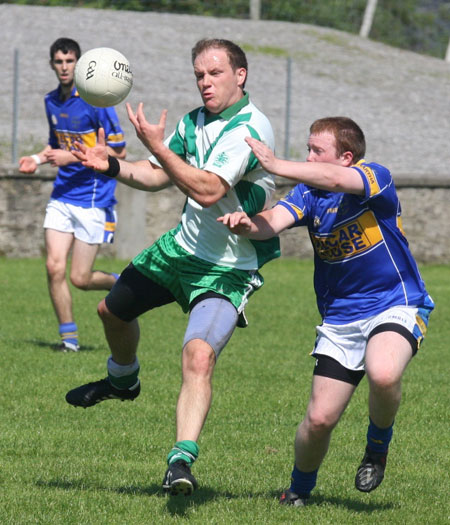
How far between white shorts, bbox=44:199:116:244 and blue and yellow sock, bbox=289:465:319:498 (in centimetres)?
498

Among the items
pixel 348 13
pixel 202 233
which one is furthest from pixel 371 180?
pixel 348 13

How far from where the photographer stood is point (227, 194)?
18.5ft

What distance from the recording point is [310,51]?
3197cm

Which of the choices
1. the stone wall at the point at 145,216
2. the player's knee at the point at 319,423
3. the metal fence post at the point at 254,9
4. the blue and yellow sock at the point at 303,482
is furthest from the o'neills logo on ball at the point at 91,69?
the metal fence post at the point at 254,9

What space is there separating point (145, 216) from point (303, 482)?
40.1ft

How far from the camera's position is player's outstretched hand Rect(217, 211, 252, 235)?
5.04 m

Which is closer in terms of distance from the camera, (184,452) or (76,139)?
(184,452)

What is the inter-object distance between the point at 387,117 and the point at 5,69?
970cm

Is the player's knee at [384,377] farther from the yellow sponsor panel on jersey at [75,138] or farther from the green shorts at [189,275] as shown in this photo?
the yellow sponsor panel on jersey at [75,138]

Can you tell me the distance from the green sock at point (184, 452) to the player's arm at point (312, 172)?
134 cm

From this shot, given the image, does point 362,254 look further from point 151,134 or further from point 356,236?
point 151,134

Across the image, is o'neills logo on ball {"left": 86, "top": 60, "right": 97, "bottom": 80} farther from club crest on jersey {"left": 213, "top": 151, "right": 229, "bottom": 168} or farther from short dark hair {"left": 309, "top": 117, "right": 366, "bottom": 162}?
short dark hair {"left": 309, "top": 117, "right": 366, "bottom": 162}

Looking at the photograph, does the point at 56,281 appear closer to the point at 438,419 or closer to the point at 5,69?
the point at 438,419

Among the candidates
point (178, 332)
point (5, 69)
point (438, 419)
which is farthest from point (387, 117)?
point (438, 419)
